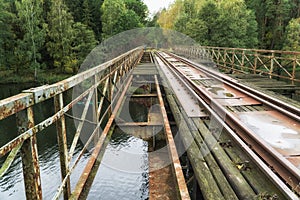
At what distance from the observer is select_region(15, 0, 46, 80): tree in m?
34.0

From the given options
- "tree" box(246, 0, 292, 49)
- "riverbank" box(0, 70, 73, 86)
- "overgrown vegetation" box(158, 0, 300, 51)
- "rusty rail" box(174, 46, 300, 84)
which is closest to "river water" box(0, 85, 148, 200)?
"rusty rail" box(174, 46, 300, 84)

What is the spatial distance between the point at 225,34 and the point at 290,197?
3132 centimetres

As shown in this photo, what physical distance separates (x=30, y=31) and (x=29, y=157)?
37.1m

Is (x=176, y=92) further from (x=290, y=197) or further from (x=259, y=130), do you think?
(x=290, y=197)

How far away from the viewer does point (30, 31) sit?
34.2m

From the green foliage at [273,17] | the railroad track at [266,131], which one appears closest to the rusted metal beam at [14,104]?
the railroad track at [266,131]

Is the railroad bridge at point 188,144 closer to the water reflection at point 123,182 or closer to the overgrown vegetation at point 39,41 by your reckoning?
the water reflection at point 123,182

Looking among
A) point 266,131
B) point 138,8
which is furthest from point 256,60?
point 138,8

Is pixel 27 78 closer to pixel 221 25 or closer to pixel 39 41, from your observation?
pixel 39 41

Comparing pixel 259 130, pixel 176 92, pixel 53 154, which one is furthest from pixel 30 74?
pixel 259 130

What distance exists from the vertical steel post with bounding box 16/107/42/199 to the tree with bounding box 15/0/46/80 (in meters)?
36.0

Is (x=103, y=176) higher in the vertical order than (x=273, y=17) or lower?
lower

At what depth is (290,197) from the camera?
6.50 ft

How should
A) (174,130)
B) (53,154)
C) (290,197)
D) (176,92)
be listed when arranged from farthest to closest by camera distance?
(53,154) < (176,92) < (174,130) < (290,197)
